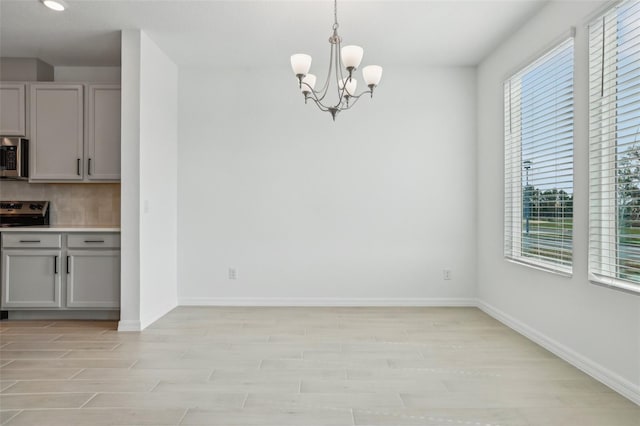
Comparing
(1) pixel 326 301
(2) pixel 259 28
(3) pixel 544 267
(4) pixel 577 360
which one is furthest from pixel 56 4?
(4) pixel 577 360

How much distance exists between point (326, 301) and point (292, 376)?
7.01 feet

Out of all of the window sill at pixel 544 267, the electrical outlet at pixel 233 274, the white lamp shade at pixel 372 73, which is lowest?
the electrical outlet at pixel 233 274

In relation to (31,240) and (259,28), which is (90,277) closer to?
(31,240)

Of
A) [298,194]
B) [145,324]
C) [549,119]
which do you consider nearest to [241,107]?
[298,194]

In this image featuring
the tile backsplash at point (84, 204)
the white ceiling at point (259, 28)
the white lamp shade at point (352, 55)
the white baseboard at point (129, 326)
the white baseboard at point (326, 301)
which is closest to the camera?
the white lamp shade at point (352, 55)

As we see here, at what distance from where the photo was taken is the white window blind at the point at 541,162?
3174mm

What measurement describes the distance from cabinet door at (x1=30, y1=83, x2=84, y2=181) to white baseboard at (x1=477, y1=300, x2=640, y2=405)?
4.47 m

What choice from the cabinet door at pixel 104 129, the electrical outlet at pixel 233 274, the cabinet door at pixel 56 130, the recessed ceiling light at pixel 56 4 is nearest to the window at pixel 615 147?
the electrical outlet at pixel 233 274

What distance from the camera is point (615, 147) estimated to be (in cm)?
264

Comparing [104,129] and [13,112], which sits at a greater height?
[13,112]

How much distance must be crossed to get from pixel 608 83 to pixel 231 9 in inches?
111

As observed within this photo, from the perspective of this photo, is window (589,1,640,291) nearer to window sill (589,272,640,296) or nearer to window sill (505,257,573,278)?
window sill (589,272,640,296)

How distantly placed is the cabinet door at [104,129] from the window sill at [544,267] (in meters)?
3.96

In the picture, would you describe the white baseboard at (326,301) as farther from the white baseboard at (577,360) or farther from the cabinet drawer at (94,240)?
the cabinet drawer at (94,240)
